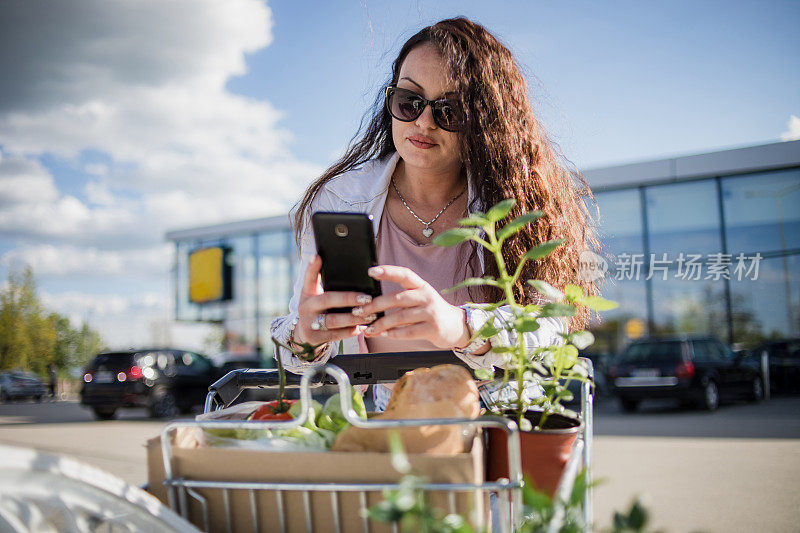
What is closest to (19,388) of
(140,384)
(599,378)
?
(140,384)

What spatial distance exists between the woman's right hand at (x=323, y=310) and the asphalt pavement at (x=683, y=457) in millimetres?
621

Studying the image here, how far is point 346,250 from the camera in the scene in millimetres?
1117

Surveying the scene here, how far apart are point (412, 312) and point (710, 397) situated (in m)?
12.6

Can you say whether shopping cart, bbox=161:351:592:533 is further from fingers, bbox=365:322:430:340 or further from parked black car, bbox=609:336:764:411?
parked black car, bbox=609:336:764:411

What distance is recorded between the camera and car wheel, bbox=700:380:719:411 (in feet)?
38.8

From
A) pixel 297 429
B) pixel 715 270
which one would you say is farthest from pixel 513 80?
pixel 715 270

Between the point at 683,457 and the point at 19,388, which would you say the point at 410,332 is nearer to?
the point at 683,457

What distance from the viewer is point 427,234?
2.06m

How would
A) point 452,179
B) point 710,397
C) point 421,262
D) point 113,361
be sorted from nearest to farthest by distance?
1. point 421,262
2. point 452,179
3. point 710,397
4. point 113,361

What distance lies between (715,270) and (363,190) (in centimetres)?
1650

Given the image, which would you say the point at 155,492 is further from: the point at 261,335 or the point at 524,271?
the point at 261,335

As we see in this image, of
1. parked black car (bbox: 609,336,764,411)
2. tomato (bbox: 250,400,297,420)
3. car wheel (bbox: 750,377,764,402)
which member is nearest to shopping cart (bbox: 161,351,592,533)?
tomato (bbox: 250,400,297,420)

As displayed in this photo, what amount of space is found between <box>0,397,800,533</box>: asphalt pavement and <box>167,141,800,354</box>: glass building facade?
3615mm

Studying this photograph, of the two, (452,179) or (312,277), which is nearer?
(312,277)
